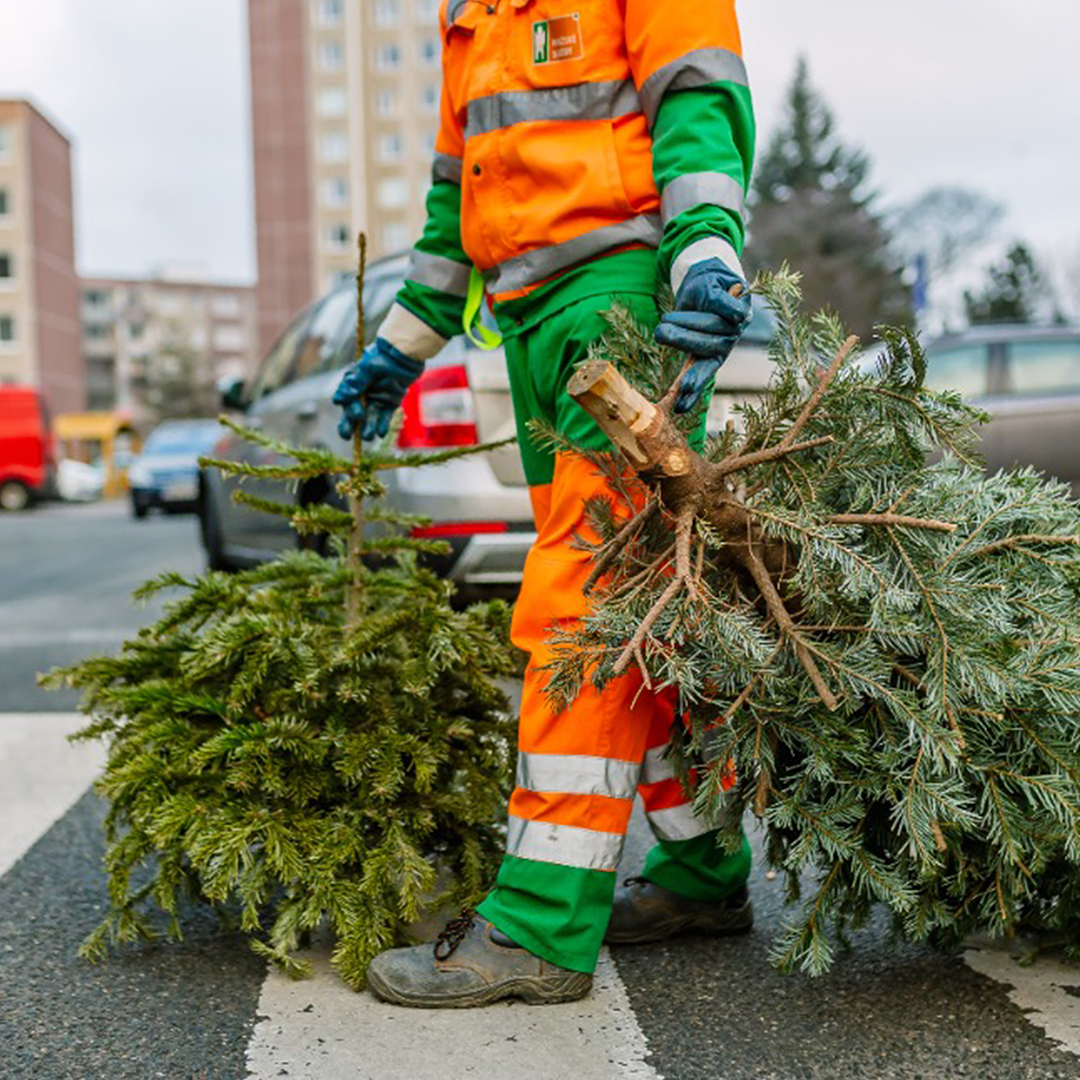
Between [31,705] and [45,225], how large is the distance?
68.6 m

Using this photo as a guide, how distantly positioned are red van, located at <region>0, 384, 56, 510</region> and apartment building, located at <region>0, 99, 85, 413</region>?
34.8m

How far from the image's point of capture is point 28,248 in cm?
6612

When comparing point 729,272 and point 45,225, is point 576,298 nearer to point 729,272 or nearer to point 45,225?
point 729,272

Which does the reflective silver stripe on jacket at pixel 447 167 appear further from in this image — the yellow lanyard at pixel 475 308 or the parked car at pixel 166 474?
the parked car at pixel 166 474

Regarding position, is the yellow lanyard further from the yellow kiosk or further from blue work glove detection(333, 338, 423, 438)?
the yellow kiosk

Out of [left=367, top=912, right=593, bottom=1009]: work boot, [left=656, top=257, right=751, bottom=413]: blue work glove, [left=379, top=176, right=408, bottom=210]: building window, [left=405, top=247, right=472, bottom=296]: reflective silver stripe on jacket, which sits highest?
[left=379, top=176, right=408, bottom=210]: building window

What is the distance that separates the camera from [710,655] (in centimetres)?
225

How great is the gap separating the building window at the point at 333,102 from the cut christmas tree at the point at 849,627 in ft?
255

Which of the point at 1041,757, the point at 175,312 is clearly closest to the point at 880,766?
the point at 1041,757

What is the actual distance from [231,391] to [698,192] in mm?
5423

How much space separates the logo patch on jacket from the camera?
8.27ft

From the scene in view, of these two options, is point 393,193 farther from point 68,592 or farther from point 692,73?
point 692,73

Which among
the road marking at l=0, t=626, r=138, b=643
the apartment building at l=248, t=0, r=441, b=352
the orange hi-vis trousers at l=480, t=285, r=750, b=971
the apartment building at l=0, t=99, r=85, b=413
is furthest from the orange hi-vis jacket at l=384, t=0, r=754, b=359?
the apartment building at l=248, t=0, r=441, b=352

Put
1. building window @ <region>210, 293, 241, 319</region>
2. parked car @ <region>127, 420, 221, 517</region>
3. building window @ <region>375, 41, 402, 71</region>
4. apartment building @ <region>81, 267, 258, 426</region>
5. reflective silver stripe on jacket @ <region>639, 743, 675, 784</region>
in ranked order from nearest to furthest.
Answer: reflective silver stripe on jacket @ <region>639, 743, 675, 784</region>
parked car @ <region>127, 420, 221, 517</region>
building window @ <region>375, 41, 402, 71</region>
apartment building @ <region>81, 267, 258, 426</region>
building window @ <region>210, 293, 241, 319</region>
